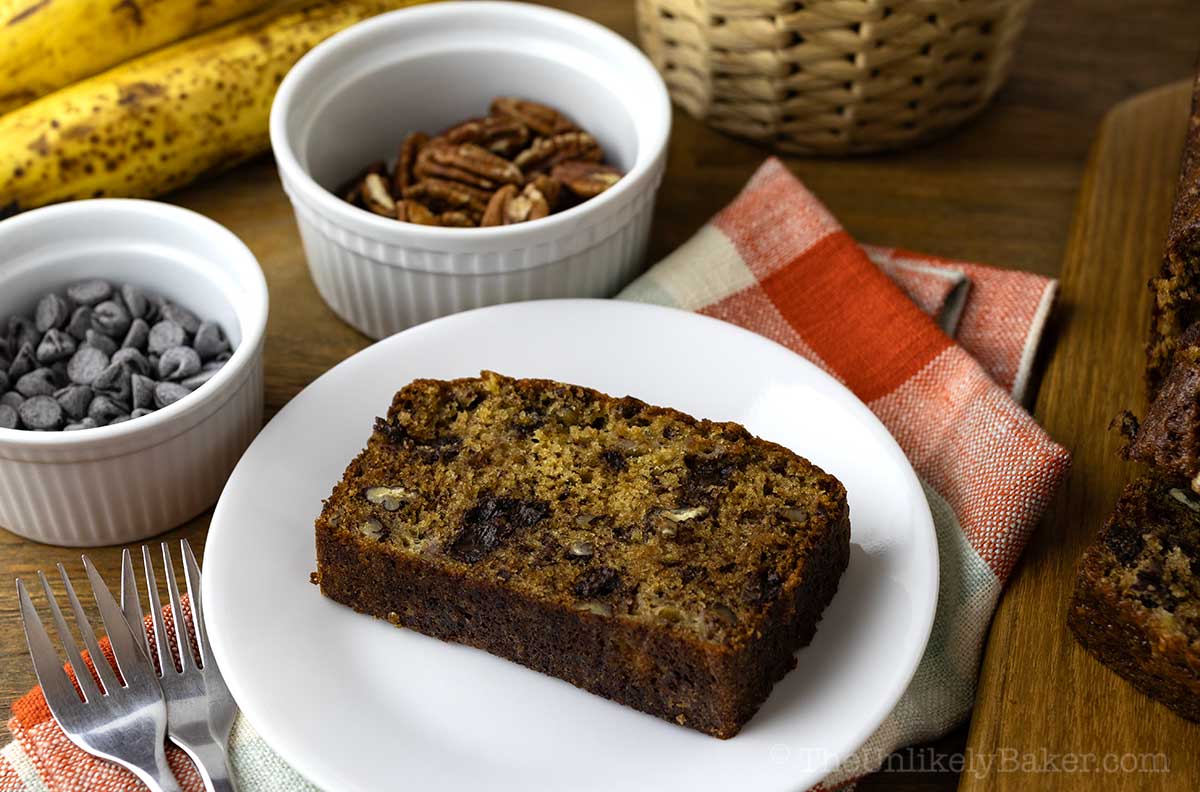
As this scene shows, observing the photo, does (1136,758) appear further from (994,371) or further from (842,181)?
(842,181)

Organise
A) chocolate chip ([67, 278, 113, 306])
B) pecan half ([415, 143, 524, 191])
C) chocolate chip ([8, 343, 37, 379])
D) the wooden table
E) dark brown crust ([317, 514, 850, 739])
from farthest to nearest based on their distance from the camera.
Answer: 1. the wooden table
2. pecan half ([415, 143, 524, 191])
3. chocolate chip ([67, 278, 113, 306])
4. chocolate chip ([8, 343, 37, 379])
5. dark brown crust ([317, 514, 850, 739])

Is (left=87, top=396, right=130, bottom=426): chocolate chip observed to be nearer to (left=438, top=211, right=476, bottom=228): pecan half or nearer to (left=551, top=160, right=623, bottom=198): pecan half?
(left=438, top=211, right=476, bottom=228): pecan half

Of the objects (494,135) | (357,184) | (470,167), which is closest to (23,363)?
(357,184)

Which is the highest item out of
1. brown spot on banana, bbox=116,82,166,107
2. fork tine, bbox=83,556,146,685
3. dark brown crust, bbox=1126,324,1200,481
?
brown spot on banana, bbox=116,82,166,107

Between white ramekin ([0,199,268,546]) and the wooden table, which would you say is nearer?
white ramekin ([0,199,268,546])

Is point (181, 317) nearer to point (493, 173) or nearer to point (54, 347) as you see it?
point (54, 347)

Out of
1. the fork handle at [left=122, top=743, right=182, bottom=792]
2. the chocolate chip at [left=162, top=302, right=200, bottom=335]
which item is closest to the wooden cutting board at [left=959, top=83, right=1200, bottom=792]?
the fork handle at [left=122, top=743, right=182, bottom=792]

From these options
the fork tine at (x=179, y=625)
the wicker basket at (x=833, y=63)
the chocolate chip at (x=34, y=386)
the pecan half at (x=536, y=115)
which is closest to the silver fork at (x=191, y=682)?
the fork tine at (x=179, y=625)
